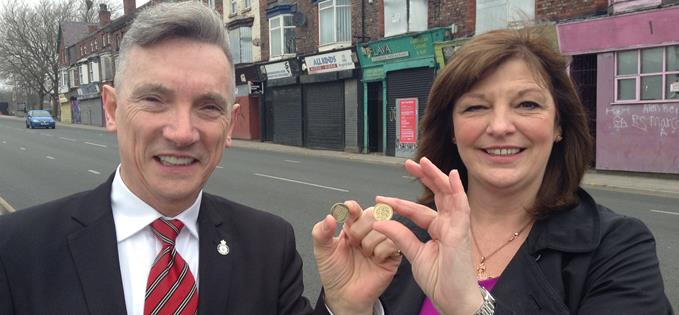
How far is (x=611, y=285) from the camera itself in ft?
5.82

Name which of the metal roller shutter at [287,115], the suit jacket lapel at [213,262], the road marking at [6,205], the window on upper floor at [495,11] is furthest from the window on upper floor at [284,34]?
the suit jacket lapel at [213,262]

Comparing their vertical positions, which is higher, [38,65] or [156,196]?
[38,65]

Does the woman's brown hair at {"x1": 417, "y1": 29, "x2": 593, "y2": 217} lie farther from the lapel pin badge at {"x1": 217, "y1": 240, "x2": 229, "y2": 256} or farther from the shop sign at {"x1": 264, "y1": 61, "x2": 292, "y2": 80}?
the shop sign at {"x1": 264, "y1": 61, "x2": 292, "y2": 80}

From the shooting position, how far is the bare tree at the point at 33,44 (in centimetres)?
6194

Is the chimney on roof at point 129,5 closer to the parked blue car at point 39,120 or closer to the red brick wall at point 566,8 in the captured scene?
the parked blue car at point 39,120

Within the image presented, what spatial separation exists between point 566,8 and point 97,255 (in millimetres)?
15952

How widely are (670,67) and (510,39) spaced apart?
1372 cm

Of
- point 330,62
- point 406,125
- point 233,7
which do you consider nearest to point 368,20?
point 330,62

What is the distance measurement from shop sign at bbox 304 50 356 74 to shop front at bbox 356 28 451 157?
28.1 inches

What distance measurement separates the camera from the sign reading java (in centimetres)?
1351

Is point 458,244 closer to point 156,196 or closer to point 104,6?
point 156,196

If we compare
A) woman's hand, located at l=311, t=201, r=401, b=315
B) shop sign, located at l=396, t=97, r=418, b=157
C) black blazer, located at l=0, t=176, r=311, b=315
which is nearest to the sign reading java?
shop sign, located at l=396, t=97, r=418, b=157

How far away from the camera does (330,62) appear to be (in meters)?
24.0

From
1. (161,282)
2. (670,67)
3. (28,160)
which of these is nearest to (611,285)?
(161,282)
